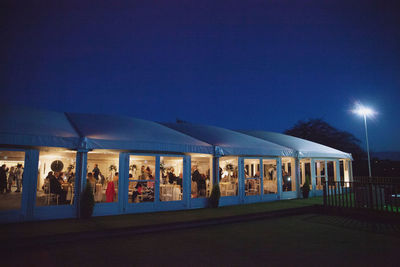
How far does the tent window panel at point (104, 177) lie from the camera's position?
28.3 ft

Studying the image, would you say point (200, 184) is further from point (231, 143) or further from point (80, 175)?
point (80, 175)

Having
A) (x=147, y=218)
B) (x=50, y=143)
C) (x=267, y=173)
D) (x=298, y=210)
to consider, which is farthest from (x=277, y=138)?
(x=50, y=143)

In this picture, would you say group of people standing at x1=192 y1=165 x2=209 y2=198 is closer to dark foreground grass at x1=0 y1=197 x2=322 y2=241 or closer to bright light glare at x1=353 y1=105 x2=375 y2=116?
dark foreground grass at x1=0 y1=197 x2=322 y2=241

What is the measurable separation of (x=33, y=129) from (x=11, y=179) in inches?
57.0

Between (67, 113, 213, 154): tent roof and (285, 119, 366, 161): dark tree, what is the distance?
24855 mm

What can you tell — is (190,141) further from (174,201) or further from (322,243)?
(322,243)

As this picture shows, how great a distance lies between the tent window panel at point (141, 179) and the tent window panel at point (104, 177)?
1.66 ft

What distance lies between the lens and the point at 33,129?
7527mm

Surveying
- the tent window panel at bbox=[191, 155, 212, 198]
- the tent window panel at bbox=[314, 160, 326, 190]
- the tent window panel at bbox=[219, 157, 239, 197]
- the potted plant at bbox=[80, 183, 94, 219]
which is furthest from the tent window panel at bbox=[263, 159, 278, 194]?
the potted plant at bbox=[80, 183, 94, 219]

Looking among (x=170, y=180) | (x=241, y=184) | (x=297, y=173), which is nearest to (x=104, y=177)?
(x=170, y=180)

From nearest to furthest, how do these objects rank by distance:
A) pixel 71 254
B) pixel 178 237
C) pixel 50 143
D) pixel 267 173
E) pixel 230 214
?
pixel 71 254
pixel 178 237
pixel 50 143
pixel 230 214
pixel 267 173

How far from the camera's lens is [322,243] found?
557cm

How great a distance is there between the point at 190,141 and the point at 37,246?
568cm

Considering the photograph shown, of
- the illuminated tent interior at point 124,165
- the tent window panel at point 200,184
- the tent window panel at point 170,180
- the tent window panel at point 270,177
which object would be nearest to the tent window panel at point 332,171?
the illuminated tent interior at point 124,165
